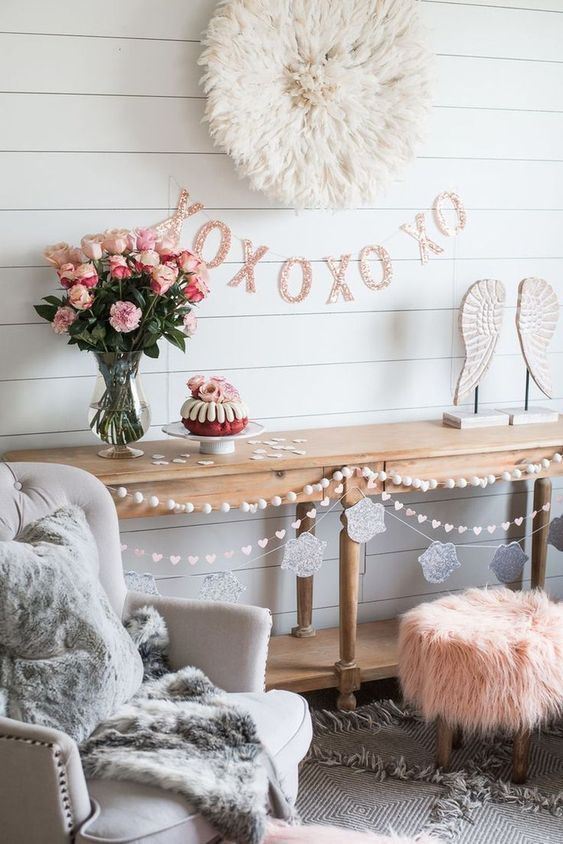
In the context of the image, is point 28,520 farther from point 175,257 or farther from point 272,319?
point 272,319

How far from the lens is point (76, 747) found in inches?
63.0

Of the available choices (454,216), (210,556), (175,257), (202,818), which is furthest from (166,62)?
(202,818)

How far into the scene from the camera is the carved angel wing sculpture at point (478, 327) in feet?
9.48

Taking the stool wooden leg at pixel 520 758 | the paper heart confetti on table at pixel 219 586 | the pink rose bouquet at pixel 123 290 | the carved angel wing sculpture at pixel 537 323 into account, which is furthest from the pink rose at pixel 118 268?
the stool wooden leg at pixel 520 758

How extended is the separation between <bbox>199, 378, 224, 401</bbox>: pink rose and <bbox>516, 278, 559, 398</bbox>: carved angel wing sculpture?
0.99 m

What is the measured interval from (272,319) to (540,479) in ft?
3.29

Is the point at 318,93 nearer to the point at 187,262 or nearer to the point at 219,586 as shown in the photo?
the point at 187,262

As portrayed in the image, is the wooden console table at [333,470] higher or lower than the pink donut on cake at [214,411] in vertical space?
lower

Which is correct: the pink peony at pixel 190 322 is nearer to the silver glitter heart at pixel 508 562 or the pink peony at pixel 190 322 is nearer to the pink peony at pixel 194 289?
the pink peony at pixel 194 289

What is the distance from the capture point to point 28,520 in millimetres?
2086

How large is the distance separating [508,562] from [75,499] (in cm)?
143

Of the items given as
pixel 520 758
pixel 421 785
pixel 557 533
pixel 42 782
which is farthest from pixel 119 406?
pixel 557 533

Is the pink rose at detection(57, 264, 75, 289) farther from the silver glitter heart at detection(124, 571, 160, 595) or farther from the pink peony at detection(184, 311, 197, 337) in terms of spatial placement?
the silver glitter heart at detection(124, 571, 160, 595)

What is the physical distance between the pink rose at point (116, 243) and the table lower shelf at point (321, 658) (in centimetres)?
123
